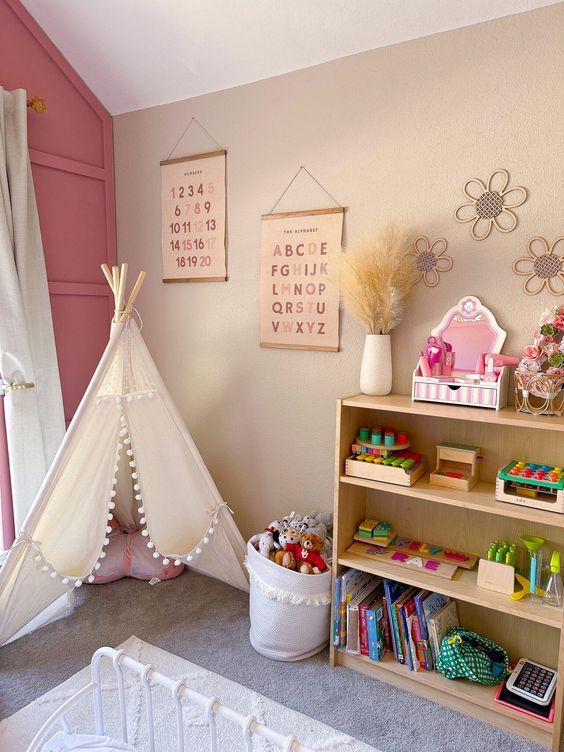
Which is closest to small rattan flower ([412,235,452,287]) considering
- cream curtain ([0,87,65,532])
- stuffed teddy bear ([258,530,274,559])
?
stuffed teddy bear ([258,530,274,559])

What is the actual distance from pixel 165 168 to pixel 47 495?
1.62m

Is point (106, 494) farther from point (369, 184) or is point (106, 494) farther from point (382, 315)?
point (369, 184)

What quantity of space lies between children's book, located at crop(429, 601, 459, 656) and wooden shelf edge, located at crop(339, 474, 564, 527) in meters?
0.41

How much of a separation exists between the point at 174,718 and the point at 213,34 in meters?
2.54

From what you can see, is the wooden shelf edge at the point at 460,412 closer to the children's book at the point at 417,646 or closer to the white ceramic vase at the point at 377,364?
the white ceramic vase at the point at 377,364

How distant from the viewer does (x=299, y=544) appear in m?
2.20

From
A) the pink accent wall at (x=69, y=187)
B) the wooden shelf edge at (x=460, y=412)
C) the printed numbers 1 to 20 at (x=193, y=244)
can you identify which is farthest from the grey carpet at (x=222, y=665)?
the printed numbers 1 to 20 at (x=193, y=244)

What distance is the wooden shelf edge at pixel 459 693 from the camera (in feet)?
5.83

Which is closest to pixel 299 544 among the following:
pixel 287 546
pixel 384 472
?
pixel 287 546

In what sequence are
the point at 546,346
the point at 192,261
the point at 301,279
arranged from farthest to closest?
the point at 192,261 → the point at 301,279 → the point at 546,346

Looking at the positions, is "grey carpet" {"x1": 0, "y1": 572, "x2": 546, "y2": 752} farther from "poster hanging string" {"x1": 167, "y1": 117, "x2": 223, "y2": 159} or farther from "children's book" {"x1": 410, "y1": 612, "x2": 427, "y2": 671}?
"poster hanging string" {"x1": 167, "y1": 117, "x2": 223, "y2": 159}

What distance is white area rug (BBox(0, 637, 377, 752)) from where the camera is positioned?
177cm

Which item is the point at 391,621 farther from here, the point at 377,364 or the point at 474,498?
the point at 377,364

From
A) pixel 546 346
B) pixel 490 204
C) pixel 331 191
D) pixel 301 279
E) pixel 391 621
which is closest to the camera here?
pixel 546 346
